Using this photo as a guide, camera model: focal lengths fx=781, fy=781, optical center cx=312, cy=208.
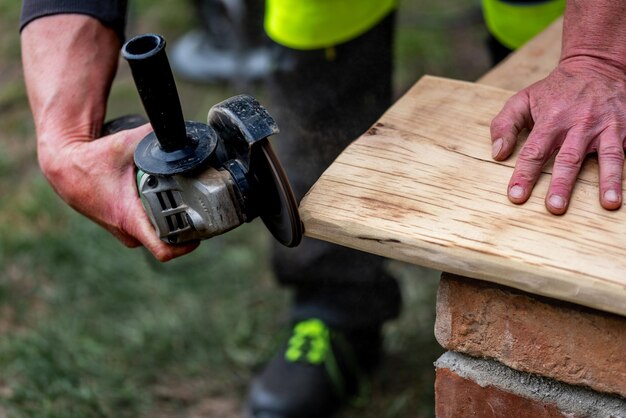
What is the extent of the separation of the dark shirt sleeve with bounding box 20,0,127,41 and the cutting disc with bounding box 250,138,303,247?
0.66 meters

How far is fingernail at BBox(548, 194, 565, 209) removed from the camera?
1.13 metres

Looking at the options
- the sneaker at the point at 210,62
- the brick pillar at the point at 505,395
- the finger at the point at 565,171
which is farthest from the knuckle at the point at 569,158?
the sneaker at the point at 210,62

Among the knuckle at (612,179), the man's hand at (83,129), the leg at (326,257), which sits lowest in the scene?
the leg at (326,257)

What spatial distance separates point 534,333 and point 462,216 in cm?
21

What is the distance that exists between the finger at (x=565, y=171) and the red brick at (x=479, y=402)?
0.33 meters

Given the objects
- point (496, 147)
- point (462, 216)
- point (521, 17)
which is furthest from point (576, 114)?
point (521, 17)

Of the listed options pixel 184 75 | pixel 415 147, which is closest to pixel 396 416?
pixel 415 147

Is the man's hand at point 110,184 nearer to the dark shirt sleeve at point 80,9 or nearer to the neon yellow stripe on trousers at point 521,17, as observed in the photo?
the dark shirt sleeve at point 80,9

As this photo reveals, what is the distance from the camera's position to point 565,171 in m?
1.16

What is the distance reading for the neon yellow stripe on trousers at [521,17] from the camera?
189 cm

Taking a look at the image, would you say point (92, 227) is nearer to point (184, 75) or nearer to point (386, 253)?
point (184, 75)

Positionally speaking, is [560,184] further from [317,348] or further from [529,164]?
[317,348]

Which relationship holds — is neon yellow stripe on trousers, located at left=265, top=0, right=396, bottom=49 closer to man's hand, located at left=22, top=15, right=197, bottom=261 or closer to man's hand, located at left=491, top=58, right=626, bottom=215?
man's hand, located at left=22, top=15, right=197, bottom=261

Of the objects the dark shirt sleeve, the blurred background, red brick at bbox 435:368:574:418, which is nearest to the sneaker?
the blurred background
